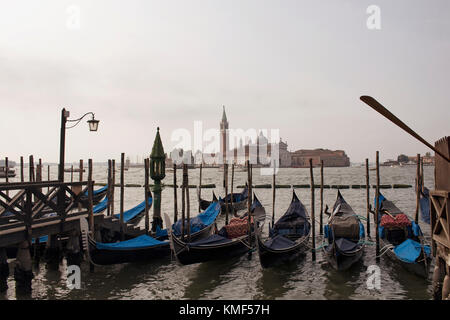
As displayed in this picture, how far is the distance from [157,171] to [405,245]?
27.4ft

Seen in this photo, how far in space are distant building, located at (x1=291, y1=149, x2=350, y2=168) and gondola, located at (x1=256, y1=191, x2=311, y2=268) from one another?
133675 millimetres

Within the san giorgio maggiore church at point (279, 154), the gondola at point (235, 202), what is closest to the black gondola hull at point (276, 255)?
the gondola at point (235, 202)

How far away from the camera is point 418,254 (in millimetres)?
7855

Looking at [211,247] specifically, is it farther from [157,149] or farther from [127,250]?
[157,149]

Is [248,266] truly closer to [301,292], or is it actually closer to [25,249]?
[301,292]

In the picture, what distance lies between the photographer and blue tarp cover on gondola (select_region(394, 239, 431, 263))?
786cm

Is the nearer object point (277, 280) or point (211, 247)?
point (277, 280)

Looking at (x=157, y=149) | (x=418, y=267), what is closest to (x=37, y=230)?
(x=157, y=149)

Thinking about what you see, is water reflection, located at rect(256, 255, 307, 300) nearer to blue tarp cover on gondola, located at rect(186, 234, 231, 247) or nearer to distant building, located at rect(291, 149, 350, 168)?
blue tarp cover on gondola, located at rect(186, 234, 231, 247)

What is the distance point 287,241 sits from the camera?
358 inches

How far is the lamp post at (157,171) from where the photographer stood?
13.2m
